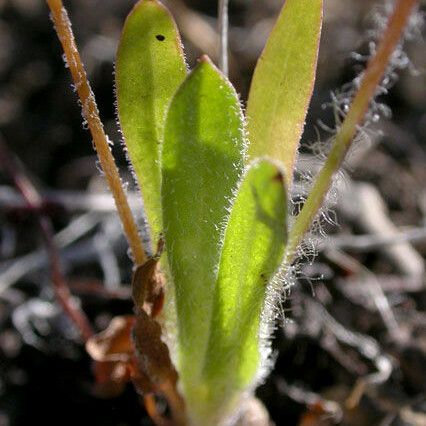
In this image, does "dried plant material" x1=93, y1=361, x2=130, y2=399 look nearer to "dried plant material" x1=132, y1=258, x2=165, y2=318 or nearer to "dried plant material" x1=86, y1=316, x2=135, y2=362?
"dried plant material" x1=86, y1=316, x2=135, y2=362

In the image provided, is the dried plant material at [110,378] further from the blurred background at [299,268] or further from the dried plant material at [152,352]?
the dried plant material at [152,352]

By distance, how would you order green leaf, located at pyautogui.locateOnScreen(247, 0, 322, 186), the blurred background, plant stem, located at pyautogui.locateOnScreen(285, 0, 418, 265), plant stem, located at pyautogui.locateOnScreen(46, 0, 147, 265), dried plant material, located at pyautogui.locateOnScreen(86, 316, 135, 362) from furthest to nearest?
the blurred background → dried plant material, located at pyautogui.locateOnScreen(86, 316, 135, 362) → green leaf, located at pyautogui.locateOnScreen(247, 0, 322, 186) → plant stem, located at pyautogui.locateOnScreen(46, 0, 147, 265) → plant stem, located at pyautogui.locateOnScreen(285, 0, 418, 265)

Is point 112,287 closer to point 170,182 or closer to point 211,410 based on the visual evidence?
point 211,410

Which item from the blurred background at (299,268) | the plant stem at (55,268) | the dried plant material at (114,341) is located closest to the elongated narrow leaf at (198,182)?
the blurred background at (299,268)

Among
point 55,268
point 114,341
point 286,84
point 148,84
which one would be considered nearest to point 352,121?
point 286,84

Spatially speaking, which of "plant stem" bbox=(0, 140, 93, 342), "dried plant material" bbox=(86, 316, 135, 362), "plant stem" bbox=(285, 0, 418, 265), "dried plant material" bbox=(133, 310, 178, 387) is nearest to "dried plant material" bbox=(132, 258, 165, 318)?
"dried plant material" bbox=(133, 310, 178, 387)

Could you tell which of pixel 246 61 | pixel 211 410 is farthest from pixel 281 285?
pixel 246 61

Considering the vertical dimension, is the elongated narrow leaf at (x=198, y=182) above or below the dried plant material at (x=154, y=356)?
above

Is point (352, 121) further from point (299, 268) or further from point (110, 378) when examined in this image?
point (110, 378)
